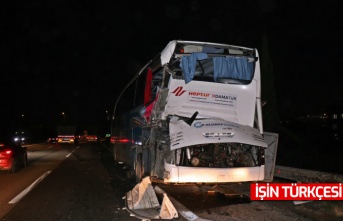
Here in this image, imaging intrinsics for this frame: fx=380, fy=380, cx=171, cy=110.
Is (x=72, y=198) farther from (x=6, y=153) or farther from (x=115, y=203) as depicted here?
(x=6, y=153)

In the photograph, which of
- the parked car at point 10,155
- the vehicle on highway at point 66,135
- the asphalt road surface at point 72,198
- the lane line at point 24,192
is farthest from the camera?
the vehicle on highway at point 66,135

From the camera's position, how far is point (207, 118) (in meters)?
9.20

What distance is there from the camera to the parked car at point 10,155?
1548 centimetres

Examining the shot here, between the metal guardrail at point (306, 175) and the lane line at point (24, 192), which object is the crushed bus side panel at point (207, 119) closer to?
the metal guardrail at point (306, 175)

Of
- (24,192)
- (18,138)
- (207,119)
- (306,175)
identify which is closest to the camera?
(207,119)

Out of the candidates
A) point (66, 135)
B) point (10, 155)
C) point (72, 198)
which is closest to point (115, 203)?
point (72, 198)

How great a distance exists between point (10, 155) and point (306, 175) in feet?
38.6

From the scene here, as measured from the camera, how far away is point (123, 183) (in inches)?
512

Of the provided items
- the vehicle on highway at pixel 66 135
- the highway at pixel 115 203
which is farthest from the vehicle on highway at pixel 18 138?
the vehicle on highway at pixel 66 135

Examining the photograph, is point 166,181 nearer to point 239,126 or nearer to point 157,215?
point 157,215

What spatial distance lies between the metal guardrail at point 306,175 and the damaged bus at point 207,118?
0.94 meters

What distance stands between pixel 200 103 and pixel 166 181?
2121mm

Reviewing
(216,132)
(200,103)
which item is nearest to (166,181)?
(216,132)

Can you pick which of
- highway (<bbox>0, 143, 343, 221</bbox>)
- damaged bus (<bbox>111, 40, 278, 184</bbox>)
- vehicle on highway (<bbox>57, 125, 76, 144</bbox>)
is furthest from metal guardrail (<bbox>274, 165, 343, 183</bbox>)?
vehicle on highway (<bbox>57, 125, 76, 144</bbox>)
